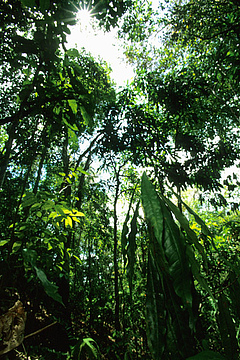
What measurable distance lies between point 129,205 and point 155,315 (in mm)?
395

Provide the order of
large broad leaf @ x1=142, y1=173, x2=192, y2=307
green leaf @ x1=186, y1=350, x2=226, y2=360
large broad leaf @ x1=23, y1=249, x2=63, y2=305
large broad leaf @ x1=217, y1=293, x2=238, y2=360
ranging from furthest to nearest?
large broad leaf @ x1=23, y1=249, x2=63, y2=305 < large broad leaf @ x1=217, y1=293, x2=238, y2=360 < large broad leaf @ x1=142, y1=173, x2=192, y2=307 < green leaf @ x1=186, y1=350, x2=226, y2=360

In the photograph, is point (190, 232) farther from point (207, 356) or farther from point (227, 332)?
point (227, 332)

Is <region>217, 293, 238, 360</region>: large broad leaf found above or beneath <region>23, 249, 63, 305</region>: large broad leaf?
beneath

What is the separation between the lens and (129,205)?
2.54 ft

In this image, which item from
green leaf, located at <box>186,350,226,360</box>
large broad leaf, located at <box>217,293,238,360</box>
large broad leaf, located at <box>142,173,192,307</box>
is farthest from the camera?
large broad leaf, located at <box>217,293,238,360</box>

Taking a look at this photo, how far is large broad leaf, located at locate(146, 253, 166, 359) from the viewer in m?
0.61

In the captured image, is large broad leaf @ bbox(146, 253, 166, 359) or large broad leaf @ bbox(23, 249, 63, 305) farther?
large broad leaf @ bbox(23, 249, 63, 305)

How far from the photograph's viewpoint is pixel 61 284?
133 inches

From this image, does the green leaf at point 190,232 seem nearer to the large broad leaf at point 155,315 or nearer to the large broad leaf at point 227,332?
the large broad leaf at point 155,315

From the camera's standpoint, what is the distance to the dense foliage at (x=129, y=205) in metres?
0.70

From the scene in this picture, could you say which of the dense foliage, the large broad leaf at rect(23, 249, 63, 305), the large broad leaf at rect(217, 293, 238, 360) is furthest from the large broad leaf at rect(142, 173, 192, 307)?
the large broad leaf at rect(23, 249, 63, 305)

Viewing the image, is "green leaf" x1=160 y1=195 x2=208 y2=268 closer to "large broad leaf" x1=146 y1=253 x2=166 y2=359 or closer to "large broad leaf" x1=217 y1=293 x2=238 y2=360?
"large broad leaf" x1=146 y1=253 x2=166 y2=359

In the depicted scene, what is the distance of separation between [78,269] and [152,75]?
493 centimetres

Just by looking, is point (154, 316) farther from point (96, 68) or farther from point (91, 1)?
point (96, 68)
